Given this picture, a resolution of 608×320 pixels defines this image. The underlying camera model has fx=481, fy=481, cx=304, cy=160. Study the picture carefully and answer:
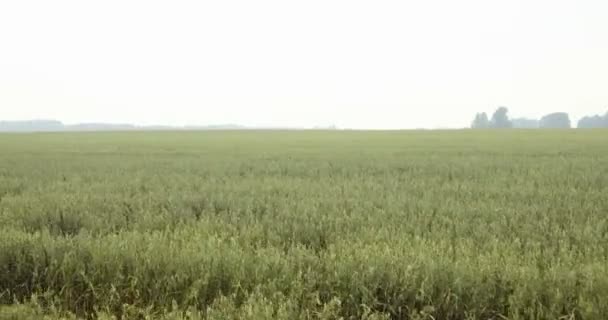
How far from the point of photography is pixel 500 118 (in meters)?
171

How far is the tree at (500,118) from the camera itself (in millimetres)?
167375

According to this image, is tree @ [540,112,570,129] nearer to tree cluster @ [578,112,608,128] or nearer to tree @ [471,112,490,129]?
tree cluster @ [578,112,608,128]

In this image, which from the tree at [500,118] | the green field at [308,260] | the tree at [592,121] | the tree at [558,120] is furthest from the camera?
the tree at [558,120]

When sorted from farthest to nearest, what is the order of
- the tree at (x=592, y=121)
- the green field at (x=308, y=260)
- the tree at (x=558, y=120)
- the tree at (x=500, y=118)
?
1. the tree at (x=558, y=120)
2. the tree at (x=592, y=121)
3. the tree at (x=500, y=118)
4. the green field at (x=308, y=260)

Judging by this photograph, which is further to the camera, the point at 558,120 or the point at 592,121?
the point at 558,120

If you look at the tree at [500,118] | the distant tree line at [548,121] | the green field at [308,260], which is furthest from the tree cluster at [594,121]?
the green field at [308,260]

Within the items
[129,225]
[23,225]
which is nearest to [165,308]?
[129,225]

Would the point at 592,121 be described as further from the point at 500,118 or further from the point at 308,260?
the point at 308,260

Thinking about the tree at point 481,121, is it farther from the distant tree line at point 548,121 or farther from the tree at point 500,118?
the tree at point 500,118

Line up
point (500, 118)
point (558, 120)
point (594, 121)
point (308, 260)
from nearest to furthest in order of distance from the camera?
point (308, 260) < point (500, 118) < point (594, 121) < point (558, 120)

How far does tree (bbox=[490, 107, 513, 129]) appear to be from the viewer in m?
167

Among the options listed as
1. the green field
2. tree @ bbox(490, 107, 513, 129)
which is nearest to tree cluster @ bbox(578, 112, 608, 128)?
tree @ bbox(490, 107, 513, 129)

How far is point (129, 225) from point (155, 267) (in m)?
2.00

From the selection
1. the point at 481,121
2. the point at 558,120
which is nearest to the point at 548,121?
the point at 558,120
